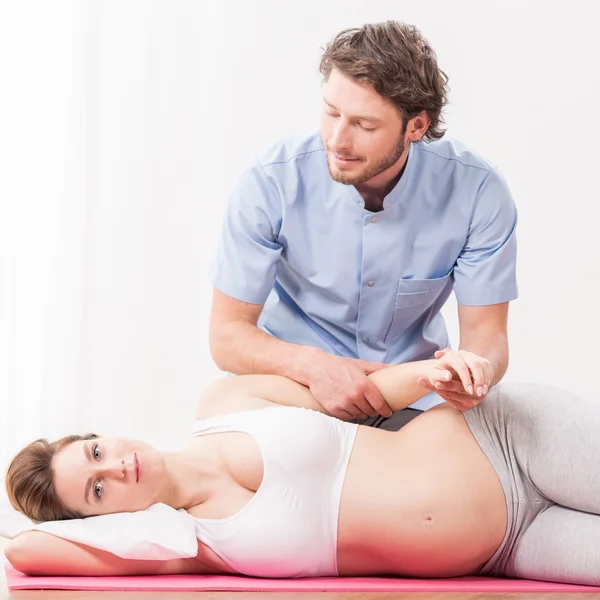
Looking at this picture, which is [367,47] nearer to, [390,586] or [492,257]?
[492,257]

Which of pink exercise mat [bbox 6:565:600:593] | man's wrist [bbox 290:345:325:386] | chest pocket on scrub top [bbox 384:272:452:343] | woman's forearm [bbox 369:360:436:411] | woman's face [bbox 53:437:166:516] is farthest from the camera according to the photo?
chest pocket on scrub top [bbox 384:272:452:343]

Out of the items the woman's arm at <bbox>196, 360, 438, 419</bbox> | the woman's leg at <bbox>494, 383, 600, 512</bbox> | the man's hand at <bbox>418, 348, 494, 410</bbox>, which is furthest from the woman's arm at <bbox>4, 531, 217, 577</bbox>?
the woman's leg at <bbox>494, 383, 600, 512</bbox>

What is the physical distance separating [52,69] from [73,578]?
2.29 metres

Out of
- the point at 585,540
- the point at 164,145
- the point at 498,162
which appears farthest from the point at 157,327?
A: the point at 585,540

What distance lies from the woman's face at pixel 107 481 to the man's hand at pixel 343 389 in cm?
42

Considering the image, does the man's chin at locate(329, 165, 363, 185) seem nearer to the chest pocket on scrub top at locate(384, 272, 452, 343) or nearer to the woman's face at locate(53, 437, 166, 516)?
the chest pocket on scrub top at locate(384, 272, 452, 343)

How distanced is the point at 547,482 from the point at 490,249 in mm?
693

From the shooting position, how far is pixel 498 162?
372 centimetres

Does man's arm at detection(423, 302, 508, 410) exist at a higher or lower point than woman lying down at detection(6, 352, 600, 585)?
higher

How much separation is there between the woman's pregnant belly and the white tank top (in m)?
0.03

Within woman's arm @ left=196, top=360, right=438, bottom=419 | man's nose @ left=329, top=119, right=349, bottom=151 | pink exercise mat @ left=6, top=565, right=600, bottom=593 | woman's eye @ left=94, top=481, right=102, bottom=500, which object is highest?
man's nose @ left=329, top=119, right=349, bottom=151

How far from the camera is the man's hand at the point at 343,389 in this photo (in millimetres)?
2119

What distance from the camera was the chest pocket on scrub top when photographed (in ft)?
7.85

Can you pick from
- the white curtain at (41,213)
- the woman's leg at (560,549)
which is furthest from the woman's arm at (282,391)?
the white curtain at (41,213)
